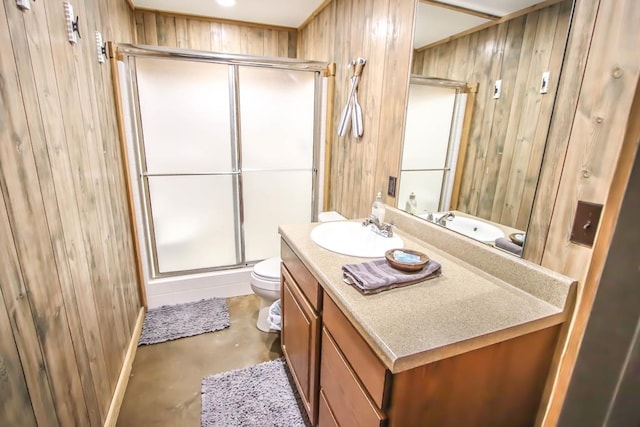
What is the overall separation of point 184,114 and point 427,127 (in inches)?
67.5

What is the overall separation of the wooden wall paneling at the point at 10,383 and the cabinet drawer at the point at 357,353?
873mm

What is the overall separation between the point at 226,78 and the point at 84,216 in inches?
56.6

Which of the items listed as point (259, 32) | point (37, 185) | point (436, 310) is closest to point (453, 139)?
point (436, 310)

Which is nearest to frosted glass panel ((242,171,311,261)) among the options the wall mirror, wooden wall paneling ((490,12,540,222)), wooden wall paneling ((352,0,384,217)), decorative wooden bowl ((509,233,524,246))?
wooden wall paneling ((352,0,384,217))

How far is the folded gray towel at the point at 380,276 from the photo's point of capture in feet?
3.21

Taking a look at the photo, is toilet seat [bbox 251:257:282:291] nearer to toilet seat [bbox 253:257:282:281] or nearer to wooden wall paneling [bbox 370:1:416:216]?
toilet seat [bbox 253:257:282:281]

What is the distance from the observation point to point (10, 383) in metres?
0.76

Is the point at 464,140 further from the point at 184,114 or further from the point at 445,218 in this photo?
the point at 184,114

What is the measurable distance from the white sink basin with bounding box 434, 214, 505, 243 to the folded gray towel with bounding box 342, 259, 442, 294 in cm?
25

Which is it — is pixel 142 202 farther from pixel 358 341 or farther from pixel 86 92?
pixel 358 341

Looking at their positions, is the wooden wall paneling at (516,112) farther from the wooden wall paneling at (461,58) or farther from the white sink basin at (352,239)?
the white sink basin at (352,239)

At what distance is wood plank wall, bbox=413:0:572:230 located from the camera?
3.21 feet

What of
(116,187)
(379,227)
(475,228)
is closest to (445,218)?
(475,228)

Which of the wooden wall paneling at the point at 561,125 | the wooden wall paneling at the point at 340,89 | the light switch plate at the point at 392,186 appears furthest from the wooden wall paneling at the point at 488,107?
the wooden wall paneling at the point at 340,89
